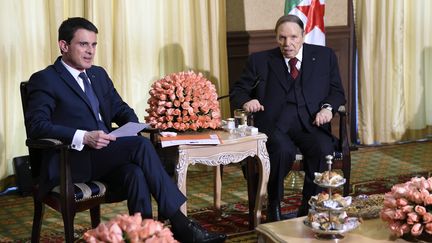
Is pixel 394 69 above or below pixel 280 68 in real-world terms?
below

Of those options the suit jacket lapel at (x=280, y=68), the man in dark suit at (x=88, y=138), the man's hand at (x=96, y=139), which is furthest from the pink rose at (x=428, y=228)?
the suit jacket lapel at (x=280, y=68)

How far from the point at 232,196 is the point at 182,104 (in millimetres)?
1320

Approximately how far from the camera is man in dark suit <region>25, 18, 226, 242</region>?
3709 millimetres

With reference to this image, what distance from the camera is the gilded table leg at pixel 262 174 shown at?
423 centimetres

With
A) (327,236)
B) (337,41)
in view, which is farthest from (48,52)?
(327,236)

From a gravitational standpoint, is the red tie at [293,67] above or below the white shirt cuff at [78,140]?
above

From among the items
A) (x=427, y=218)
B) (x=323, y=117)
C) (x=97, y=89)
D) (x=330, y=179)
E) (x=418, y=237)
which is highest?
(x=97, y=89)

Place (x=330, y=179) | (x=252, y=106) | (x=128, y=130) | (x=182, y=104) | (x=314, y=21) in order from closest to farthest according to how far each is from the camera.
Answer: (x=330, y=179) < (x=128, y=130) < (x=182, y=104) < (x=252, y=106) < (x=314, y=21)

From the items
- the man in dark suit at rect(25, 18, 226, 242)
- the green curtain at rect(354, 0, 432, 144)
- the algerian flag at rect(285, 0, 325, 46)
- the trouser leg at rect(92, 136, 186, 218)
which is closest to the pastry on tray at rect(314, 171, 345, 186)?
the man in dark suit at rect(25, 18, 226, 242)

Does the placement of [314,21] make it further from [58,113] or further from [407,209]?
[407,209]

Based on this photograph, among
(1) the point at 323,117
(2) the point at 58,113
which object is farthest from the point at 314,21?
(2) the point at 58,113

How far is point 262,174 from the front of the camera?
4.26m

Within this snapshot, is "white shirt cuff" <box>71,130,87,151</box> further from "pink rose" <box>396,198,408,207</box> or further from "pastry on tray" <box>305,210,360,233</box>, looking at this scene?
"pink rose" <box>396,198,408,207</box>

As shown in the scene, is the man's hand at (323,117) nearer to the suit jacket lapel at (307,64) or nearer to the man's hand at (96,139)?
the suit jacket lapel at (307,64)
